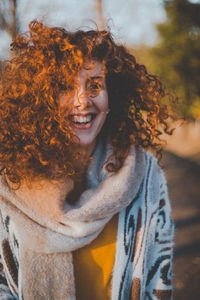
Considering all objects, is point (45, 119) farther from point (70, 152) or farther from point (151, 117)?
point (151, 117)

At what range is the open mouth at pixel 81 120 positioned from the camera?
1627 millimetres

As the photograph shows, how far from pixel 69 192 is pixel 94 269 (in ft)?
1.79

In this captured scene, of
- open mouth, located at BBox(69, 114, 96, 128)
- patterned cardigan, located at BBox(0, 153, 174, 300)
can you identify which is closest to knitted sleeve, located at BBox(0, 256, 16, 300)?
patterned cardigan, located at BBox(0, 153, 174, 300)

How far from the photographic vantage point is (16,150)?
1.58m

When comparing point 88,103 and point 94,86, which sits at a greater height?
point 94,86

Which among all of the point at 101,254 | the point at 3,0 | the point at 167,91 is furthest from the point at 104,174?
the point at 3,0

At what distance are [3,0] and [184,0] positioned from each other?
9.66 meters

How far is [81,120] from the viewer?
1.63 metres

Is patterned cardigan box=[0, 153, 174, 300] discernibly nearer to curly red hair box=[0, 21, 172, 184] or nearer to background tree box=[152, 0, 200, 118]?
curly red hair box=[0, 21, 172, 184]

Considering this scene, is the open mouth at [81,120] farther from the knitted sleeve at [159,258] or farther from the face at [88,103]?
the knitted sleeve at [159,258]

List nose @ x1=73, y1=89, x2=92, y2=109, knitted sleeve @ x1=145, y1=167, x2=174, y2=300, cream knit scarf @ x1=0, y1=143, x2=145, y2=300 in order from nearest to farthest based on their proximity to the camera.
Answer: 1. cream knit scarf @ x1=0, y1=143, x2=145, y2=300
2. nose @ x1=73, y1=89, x2=92, y2=109
3. knitted sleeve @ x1=145, y1=167, x2=174, y2=300

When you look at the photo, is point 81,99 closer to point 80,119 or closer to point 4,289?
point 80,119

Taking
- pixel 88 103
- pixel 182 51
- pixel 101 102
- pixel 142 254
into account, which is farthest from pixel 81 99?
pixel 182 51

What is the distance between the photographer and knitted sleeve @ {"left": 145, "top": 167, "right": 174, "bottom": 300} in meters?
1.68
